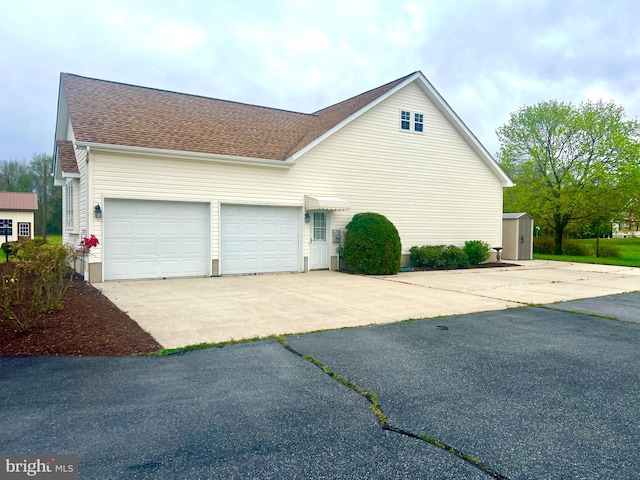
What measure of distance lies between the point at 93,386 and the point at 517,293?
9.35m

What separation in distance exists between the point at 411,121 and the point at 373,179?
2.92 metres

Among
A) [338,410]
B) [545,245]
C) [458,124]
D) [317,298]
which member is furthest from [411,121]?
[545,245]

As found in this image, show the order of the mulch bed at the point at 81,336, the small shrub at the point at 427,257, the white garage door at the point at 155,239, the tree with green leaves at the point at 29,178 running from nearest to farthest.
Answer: the mulch bed at the point at 81,336 < the white garage door at the point at 155,239 < the small shrub at the point at 427,257 < the tree with green leaves at the point at 29,178

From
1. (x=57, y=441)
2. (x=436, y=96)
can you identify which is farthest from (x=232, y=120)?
(x=57, y=441)

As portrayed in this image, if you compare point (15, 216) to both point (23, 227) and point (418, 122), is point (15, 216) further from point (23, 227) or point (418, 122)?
point (418, 122)

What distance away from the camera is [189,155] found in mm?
12406

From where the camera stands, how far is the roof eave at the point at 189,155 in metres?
11.3

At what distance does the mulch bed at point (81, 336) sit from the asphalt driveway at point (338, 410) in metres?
0.32

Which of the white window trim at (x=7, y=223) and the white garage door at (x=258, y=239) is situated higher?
the white window trim at (x=7, y=223)

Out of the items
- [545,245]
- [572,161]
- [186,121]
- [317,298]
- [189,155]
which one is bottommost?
[317,298]

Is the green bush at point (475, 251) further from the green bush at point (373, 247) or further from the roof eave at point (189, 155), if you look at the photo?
the roof eave at point (189, 155)

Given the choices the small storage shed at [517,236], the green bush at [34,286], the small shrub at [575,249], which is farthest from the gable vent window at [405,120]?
the small shrub at [575,249]

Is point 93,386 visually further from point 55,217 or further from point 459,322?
point 55,217

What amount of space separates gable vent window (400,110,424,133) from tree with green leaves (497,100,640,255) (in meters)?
13.3
